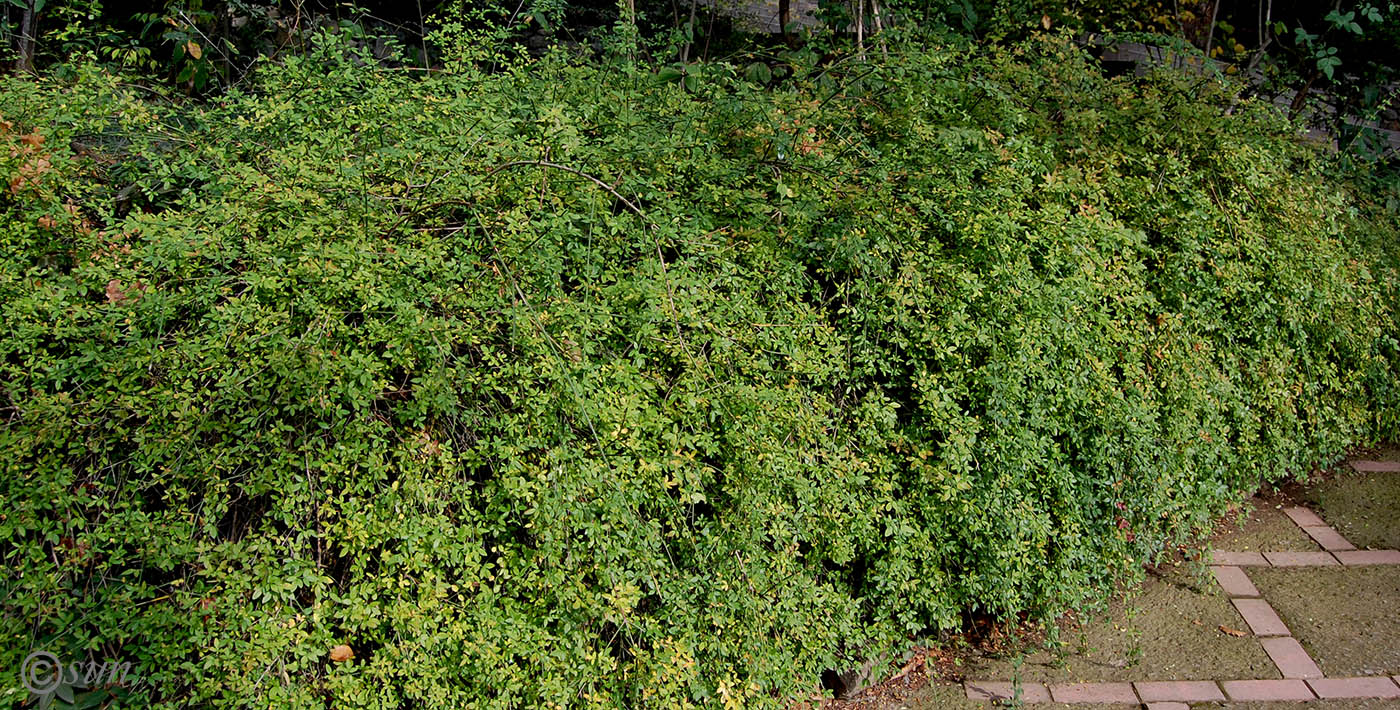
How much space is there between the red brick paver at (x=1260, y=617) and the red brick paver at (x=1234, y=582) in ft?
0.18

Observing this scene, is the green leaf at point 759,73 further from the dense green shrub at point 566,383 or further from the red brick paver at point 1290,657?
the red brick paver at point 1290,657

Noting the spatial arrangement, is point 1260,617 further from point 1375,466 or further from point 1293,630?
point 1375,466

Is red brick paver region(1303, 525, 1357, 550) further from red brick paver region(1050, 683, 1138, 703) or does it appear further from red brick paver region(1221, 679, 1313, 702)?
red brick paver region(1050, 683, 1138, 703)

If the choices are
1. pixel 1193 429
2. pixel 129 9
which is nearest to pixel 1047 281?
pixel 1193 429

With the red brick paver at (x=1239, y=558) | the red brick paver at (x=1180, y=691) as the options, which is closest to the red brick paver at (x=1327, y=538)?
the red brick paver at (x=1239, y=558)

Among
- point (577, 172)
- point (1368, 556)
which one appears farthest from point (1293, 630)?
point (577, 172)

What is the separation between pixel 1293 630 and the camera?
370cm

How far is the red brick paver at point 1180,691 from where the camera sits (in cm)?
324

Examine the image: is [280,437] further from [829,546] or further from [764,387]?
[829,546]

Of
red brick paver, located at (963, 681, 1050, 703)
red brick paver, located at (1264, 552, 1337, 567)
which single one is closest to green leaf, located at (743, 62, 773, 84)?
red brick paver, located at (963, 681, 1050, 703)

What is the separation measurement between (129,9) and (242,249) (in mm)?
4751

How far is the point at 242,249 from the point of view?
8.27 feet

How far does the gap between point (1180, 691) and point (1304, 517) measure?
6.22ft

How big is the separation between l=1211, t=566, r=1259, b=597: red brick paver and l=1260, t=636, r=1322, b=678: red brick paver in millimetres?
317
